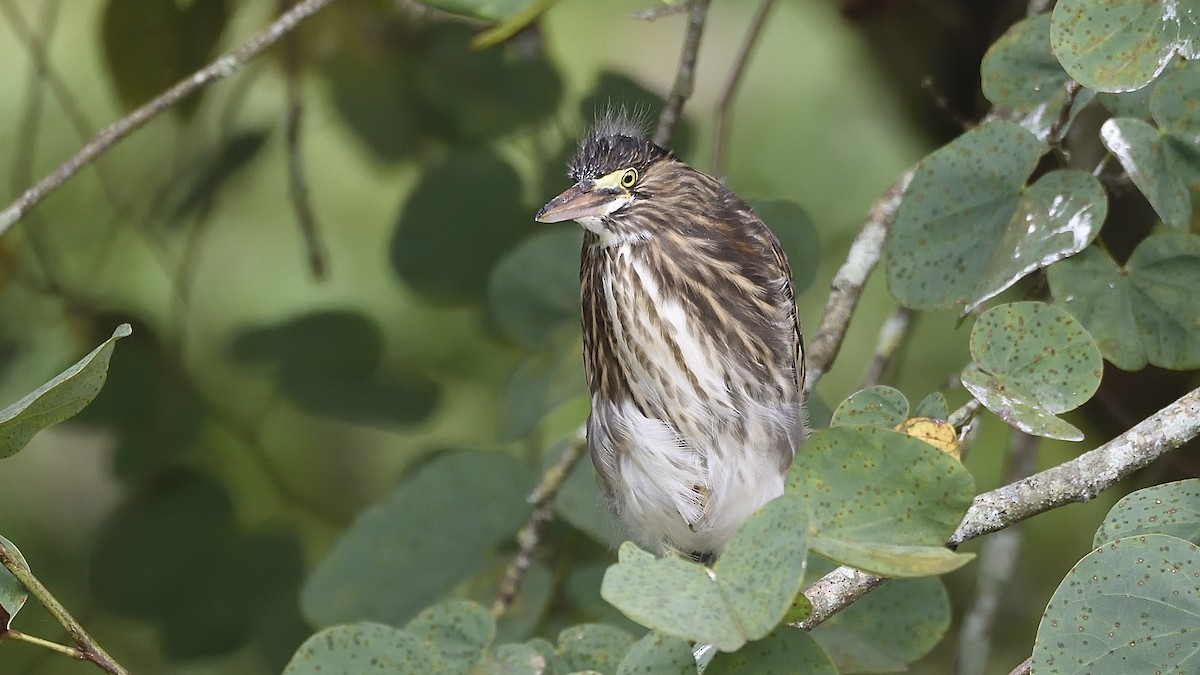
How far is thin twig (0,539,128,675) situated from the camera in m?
1.29

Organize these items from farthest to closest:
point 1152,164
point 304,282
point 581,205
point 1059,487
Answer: point 304,282 < point 581,205 < point 1152,164 < point 1059,487

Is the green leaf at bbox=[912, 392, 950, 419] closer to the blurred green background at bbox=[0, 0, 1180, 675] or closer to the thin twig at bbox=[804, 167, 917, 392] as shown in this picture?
the thin twig at bbox=[804, 167, 917, 392]

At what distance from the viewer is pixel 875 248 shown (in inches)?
82.7

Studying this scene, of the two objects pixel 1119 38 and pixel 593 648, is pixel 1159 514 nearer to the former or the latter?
pixel 1119 38

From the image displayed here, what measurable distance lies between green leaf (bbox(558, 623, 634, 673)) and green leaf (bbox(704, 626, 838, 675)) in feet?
1.24

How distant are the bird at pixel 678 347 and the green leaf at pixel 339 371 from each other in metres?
0.82

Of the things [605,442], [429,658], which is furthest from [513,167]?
[429,658]

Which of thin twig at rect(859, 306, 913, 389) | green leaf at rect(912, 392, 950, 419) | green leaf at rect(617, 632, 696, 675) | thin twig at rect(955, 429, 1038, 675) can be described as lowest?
thin twig at rect(955, 429, 1038, 675)

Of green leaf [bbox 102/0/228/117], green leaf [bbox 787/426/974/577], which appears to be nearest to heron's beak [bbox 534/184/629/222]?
green leaf [bbox 787/426/974/577]

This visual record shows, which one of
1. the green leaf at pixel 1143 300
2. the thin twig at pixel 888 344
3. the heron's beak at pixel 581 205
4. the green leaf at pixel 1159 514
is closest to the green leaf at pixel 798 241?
the thin twig at pixel 888 344

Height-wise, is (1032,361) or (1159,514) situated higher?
(1032,361)

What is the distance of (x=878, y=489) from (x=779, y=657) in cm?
19

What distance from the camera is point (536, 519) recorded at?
217cm

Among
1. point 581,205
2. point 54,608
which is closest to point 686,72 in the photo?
point 581,205
